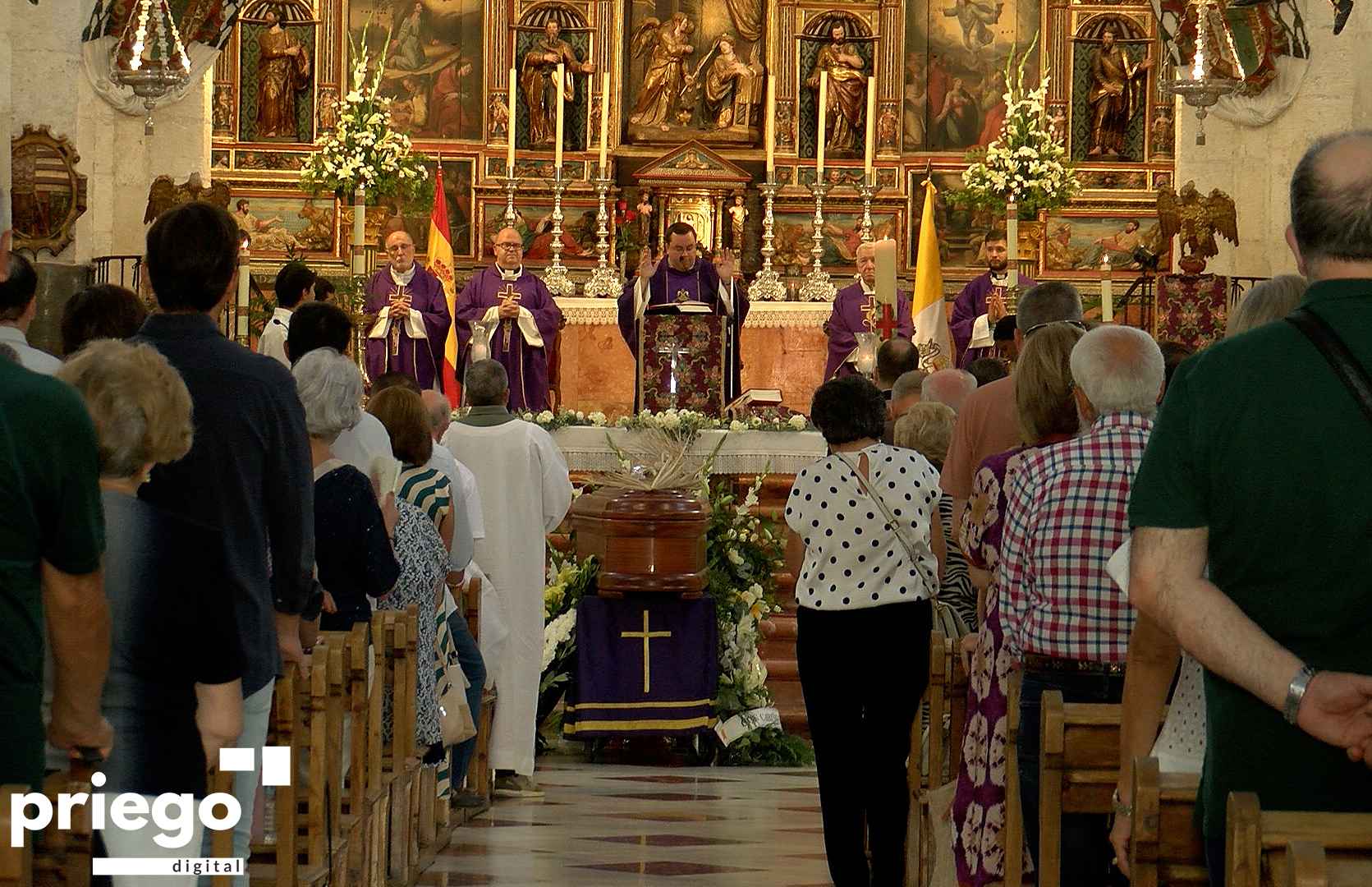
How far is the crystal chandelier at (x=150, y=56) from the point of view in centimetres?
1258

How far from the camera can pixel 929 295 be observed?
12.6m

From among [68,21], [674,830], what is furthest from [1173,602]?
[68,21]

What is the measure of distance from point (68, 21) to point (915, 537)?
27.9 feet

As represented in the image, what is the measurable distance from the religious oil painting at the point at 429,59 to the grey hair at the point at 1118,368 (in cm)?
1385

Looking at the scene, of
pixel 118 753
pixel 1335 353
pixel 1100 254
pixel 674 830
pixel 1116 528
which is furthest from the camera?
pixel 1100 254

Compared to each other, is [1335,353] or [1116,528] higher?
[1335,353]

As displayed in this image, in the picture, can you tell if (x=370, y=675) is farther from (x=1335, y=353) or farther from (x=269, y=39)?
(x=269, y=39)

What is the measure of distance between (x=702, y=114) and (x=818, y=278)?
218 cm

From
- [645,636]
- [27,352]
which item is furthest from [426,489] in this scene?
[645,636]

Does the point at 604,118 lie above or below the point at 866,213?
above

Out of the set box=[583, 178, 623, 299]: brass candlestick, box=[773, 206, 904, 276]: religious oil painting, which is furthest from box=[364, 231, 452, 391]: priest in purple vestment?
box=[773, 206, 904, 276]: religious oil painting

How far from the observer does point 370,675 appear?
20.0ft

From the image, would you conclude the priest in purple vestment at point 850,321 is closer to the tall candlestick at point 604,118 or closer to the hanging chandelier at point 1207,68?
the tall candlestick at point 604,118

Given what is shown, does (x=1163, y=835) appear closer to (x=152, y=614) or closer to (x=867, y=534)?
(x=152, y=614)
